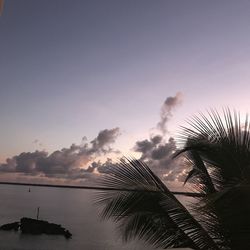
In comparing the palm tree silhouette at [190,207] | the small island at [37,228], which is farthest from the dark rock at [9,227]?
the palm tree silhouette at [190,207]

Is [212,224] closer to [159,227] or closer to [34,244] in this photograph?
[159,227]

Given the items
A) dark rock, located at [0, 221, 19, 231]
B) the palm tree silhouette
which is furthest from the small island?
the palm tree silhouette

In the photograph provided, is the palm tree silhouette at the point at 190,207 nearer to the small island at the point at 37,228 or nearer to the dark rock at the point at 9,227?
the small island at the point at 37,228

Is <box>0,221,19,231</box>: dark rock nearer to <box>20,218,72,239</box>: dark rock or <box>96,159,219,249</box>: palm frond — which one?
<box>20,218,72,239</box>: dark rock

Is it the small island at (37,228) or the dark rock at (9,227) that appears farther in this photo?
the dark rock at (9,227)

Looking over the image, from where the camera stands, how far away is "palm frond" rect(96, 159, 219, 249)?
673 cm

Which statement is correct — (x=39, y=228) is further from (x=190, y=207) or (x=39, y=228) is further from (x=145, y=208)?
(x=190, y=207)

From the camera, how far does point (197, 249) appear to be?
688cm

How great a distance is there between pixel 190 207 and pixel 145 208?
4.48 feet

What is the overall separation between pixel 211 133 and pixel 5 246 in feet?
227

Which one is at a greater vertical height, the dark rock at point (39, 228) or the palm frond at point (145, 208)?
the palm frond at point (145, 208)

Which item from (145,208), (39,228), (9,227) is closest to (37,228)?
(39,228)

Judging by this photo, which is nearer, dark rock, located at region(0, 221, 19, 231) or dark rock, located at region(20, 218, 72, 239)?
dark rock, located at region(20, 218, 72, 239)

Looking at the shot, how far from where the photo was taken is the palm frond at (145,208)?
6734 millimetres
